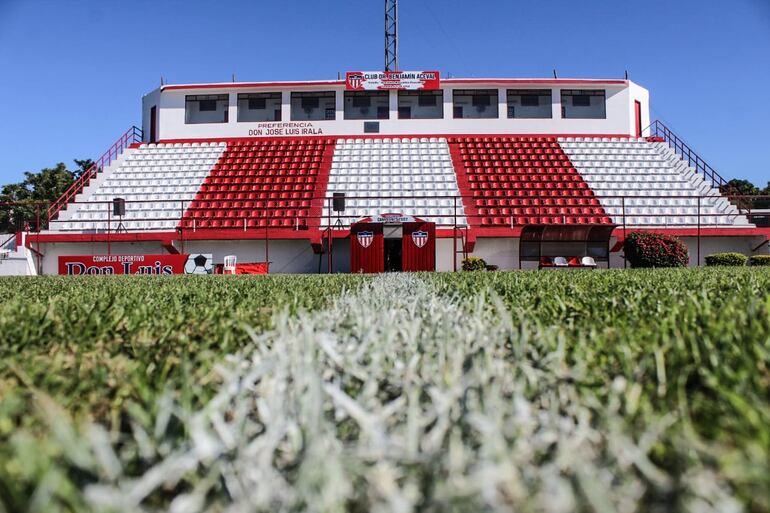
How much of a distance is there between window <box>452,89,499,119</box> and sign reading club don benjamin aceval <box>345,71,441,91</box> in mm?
1929

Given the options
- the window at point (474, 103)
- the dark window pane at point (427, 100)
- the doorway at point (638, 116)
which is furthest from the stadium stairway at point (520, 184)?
the doorway at point (638, 116)

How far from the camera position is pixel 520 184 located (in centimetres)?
2714

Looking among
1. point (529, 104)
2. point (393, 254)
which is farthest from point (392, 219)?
point (529, 104)

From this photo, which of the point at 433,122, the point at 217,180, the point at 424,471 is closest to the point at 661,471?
the point at 424,471

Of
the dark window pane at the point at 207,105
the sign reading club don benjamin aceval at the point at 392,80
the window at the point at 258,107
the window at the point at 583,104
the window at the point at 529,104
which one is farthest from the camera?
the dark window pane at the point at 207,105

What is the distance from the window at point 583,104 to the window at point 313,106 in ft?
45.0

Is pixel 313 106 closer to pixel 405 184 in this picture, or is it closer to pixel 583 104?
pixel 405 184

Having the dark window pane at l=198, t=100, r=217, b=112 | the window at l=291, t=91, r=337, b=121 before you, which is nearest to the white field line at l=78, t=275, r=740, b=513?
the window at l=291, t=91, r=337, b=121

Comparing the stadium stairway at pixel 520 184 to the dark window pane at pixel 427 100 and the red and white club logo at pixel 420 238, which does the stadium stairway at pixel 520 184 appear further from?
the dark window pane at pixel 427 100

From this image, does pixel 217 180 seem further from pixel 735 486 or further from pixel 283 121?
pixel 735 486

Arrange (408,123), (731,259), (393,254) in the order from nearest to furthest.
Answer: (731,259)
(393,254)
(408,123)

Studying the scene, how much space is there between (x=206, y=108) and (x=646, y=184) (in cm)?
2494

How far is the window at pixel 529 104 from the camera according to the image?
34.2 meters

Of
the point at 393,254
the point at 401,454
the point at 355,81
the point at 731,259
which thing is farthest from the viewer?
the point at 355,81
